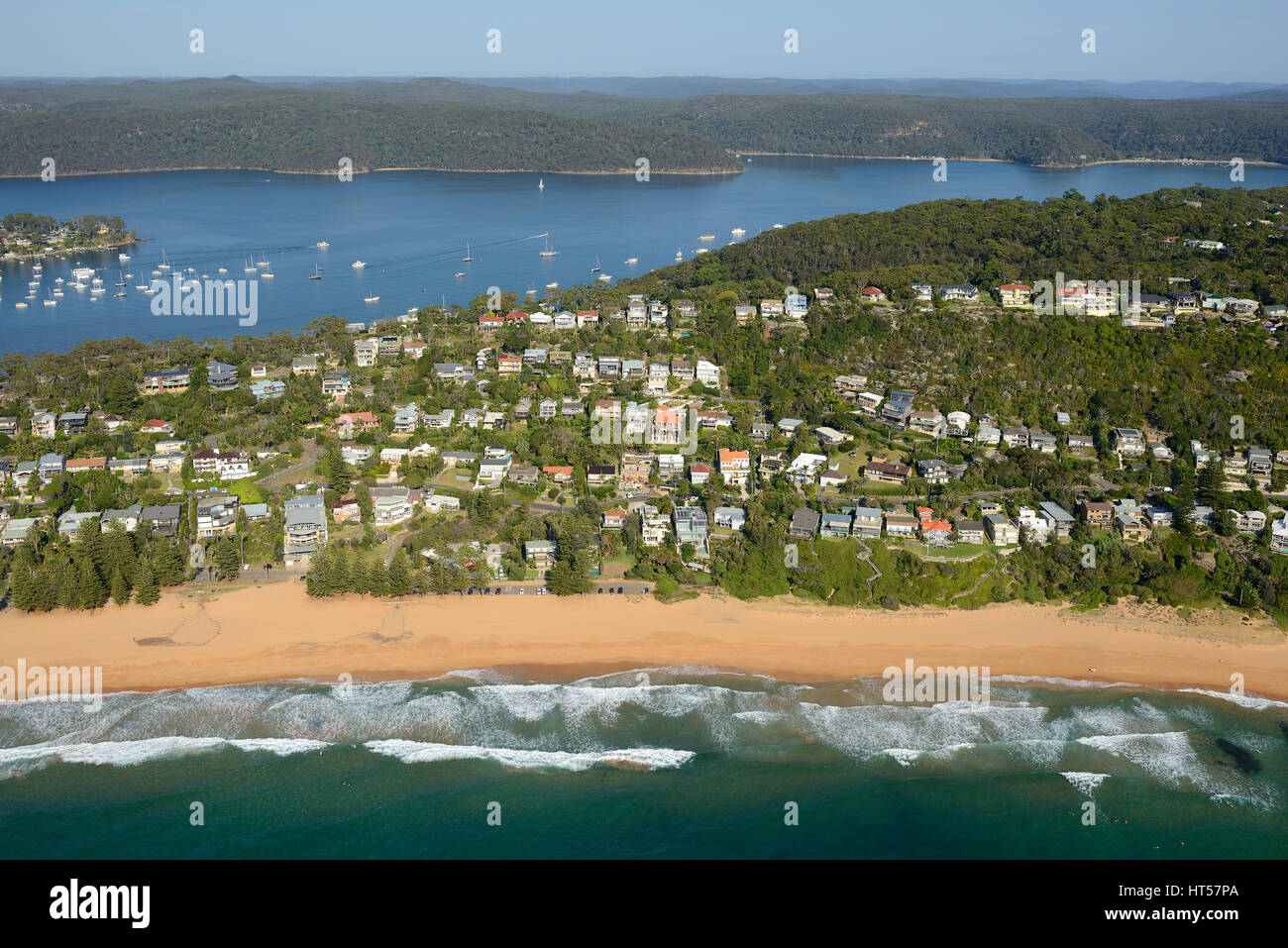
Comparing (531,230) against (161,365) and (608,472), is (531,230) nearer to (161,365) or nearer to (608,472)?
(161,365)

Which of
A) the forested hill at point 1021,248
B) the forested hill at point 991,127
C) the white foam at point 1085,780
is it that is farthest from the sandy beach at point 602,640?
the forested hill at point 991,127

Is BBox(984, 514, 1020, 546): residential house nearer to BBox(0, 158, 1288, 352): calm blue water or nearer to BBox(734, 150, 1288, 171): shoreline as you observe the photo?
BBox(0, 158, 1288, 352): calm blue water

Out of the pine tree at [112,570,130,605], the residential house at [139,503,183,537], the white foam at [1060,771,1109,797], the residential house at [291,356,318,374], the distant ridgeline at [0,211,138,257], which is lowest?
the white foam at [1060,771,1109,797]

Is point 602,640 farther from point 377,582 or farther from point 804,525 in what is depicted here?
point 804,525

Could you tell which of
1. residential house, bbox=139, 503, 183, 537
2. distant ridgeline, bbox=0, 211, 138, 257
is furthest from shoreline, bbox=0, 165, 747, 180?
residential house, bbox=139, 503, 183, 537

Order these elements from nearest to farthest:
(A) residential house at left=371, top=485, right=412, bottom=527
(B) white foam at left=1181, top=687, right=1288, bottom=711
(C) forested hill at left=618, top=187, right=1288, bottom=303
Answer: (B) white foam at left=1181, top=687, right=1288, bottom=711
(A) residential house at left=371, top=485, right=412, bottom=527
(C) forested hill at left=618, top=187, right=1288, bottom=303

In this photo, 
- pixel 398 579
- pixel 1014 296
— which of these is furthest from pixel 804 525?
pixel 1014 296

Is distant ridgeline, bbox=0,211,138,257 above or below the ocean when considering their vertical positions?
above


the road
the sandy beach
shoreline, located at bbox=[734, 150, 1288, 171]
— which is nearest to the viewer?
the sandy beach
